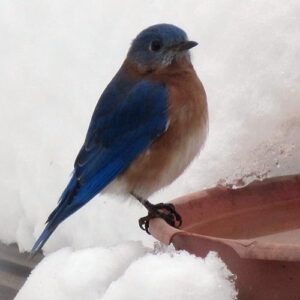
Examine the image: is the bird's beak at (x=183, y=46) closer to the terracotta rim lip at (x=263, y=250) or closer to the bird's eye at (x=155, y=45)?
the bird's eye at (x=155, y=45)

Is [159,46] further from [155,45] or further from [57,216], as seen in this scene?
[57,216]

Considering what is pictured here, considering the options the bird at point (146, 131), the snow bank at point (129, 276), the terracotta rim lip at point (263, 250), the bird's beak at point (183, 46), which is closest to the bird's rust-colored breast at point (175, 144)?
the bird at point (146, 131)

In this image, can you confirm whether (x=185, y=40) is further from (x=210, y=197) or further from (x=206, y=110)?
(x=210, y=197)

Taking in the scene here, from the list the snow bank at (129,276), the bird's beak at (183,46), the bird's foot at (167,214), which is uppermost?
the bird's beak at (183,46)

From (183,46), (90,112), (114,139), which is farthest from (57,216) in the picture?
(90,112)

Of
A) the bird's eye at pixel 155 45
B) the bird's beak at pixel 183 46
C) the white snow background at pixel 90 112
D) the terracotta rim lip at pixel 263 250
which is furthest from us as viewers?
the bird's eye at pixel 155 45

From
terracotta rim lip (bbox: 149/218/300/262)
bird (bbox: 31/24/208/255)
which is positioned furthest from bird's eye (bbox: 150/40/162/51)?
terracotta rim lip (bbox: 149/218/300/262)

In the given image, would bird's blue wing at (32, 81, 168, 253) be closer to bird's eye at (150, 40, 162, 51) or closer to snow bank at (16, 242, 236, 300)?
bird's eye at (150, 40, 162, 51)
